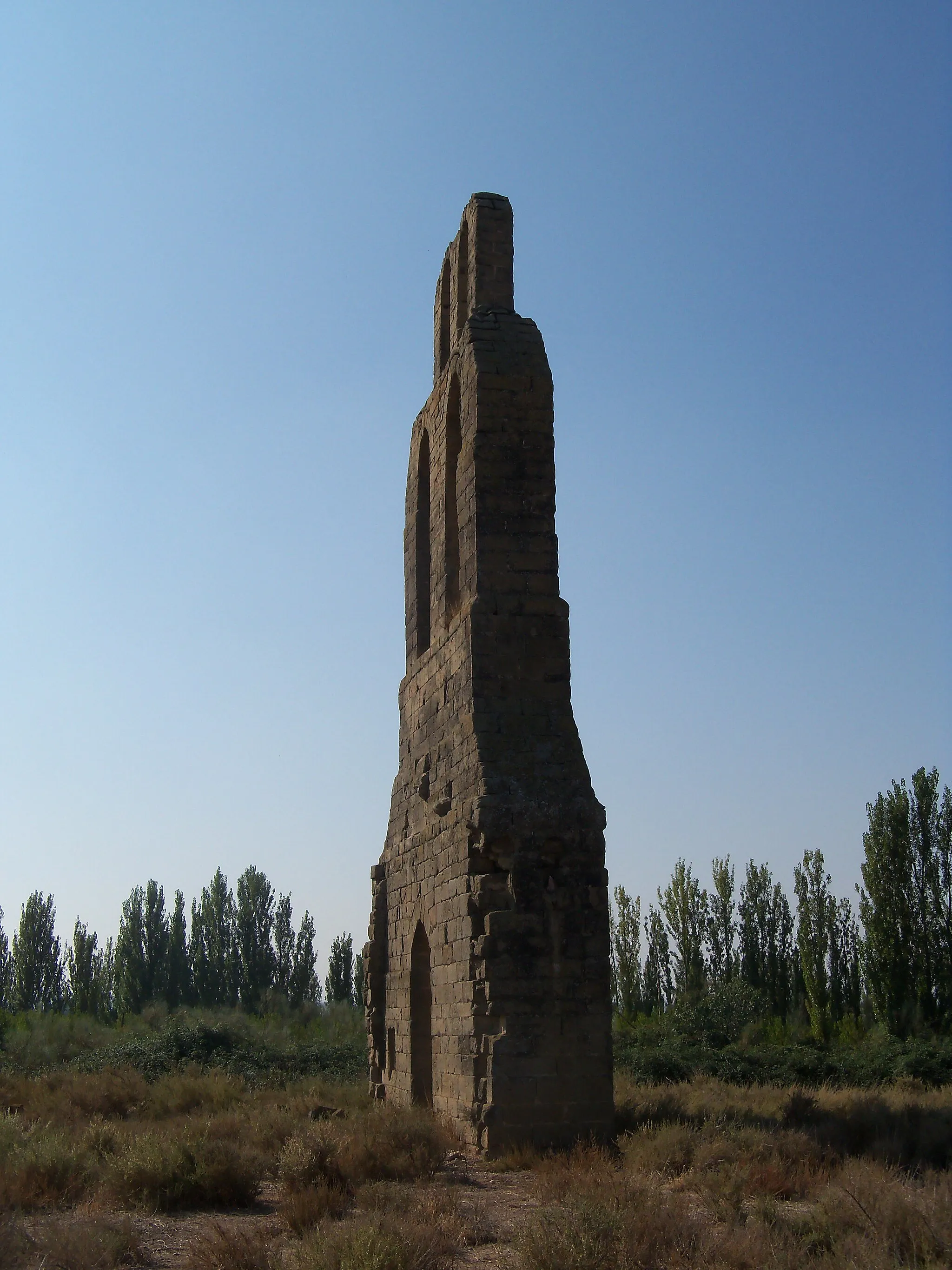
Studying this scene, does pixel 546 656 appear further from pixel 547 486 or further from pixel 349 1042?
pixel 349 1042

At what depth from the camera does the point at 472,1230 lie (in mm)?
6438

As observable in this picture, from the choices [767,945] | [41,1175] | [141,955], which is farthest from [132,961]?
[41,1175]

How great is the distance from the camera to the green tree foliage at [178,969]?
115 feet

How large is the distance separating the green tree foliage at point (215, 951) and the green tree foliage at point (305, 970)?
5.60 feet

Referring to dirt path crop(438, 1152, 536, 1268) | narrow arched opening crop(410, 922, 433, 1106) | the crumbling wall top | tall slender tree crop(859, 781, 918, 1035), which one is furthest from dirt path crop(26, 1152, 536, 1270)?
tall slender tree crop(859, 781, 918, 1035)

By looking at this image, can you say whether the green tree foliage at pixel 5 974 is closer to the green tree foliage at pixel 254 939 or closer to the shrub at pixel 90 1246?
the green tree foliage at pixel 254 939

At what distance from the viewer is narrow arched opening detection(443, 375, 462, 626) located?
12.0 meters

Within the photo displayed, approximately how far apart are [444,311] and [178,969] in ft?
88.3

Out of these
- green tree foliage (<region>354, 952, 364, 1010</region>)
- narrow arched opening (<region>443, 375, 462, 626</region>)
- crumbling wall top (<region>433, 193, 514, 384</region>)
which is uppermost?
crumbling wall top (<region>433, 193, 514, 384</region>)

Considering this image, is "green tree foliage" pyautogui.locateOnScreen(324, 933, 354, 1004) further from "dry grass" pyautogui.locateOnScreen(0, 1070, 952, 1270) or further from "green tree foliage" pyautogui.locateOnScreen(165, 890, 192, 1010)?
"dry grass" pyautogui.locateOnScreen(0, 1070, 952, 1270)

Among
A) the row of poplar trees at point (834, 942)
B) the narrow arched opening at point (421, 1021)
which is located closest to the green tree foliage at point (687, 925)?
the row of poplar trees at point (834, 942)

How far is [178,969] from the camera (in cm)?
3534

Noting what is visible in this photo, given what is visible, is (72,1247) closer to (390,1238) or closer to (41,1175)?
(390,1238)

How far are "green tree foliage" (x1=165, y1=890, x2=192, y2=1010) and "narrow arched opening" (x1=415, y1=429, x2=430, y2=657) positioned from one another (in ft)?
82.3
